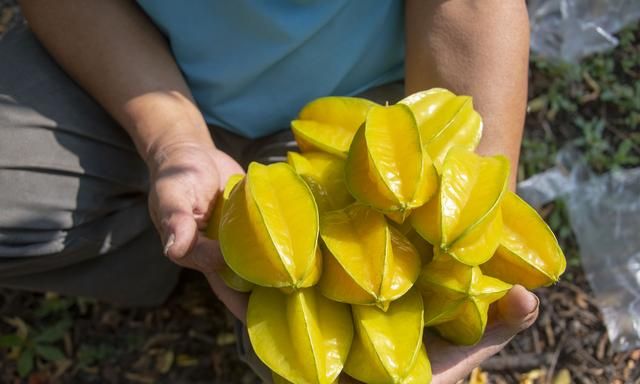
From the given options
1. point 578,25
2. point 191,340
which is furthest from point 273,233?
point 578,25

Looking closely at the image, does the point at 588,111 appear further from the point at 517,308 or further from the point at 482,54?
the point at 517,308

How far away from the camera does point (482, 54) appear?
1590 millimetres

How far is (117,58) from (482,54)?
863 mm

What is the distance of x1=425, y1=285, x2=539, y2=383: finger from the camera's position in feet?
4.29

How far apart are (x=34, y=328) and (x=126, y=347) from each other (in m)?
0.30

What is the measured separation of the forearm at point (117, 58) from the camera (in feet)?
5.39

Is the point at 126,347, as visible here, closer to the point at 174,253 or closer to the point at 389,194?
the point at 174,253

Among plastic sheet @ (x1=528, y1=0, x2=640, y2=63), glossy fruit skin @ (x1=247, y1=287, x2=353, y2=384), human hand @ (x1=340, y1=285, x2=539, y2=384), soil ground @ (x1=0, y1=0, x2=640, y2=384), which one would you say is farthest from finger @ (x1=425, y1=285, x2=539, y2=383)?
plastic sheet @ (x1=528, y1=0, x2=640, y2=63)

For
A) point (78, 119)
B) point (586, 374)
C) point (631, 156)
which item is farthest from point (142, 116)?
point (631, 156)

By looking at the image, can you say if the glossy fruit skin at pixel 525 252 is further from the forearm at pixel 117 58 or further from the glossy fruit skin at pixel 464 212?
the forearm at pixel 117 58

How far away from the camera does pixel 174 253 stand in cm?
127

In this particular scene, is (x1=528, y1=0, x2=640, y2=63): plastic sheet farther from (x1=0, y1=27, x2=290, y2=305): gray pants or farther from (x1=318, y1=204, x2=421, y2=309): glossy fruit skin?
(x1=318, y1=204, x2=421, y2=309): glossy fruit skin

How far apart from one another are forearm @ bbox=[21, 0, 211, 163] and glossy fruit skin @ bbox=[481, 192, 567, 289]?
2.40ft

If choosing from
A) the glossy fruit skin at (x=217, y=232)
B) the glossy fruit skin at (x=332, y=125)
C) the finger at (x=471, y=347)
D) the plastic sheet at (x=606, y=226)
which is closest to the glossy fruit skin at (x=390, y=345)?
the finger at (x=471, y=347)
